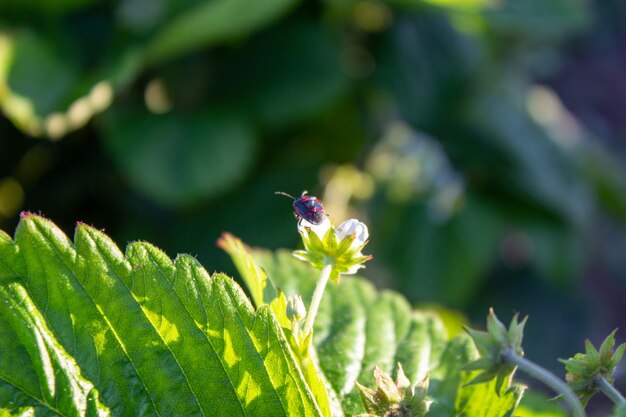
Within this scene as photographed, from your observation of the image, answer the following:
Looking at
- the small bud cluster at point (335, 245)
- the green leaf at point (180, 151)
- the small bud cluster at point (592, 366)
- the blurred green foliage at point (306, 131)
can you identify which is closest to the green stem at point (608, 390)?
the small bud cluster at point (592, 366)

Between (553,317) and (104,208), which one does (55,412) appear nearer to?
(104,208)

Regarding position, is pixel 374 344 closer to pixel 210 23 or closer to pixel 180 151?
pixel 210 23

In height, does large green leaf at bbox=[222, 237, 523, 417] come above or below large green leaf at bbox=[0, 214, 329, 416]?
below

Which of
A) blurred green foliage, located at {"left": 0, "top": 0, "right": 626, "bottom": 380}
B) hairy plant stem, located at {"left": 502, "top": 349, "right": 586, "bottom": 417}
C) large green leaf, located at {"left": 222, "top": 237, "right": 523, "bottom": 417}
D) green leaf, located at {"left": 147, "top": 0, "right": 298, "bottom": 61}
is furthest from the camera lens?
blurred green foliage, located at {"left": 0, "top": 0, "right": 626, "bottom": 380}

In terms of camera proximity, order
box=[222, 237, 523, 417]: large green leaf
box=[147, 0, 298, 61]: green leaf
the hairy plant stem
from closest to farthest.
A: the hairy plant stem, box=[222, 237, 523, 417]: large green leaf, box=[147, 0, 298, 61]: green leaf

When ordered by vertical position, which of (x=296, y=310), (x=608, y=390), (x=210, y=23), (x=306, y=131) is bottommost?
(x=608, y=390)

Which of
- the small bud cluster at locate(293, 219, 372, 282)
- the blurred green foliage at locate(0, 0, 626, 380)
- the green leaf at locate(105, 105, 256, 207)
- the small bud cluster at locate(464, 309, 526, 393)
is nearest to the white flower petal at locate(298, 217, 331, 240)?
the small bud cluster at locate(293, 219, 372, 282)

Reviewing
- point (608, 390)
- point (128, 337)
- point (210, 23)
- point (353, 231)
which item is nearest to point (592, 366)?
point (608, 390)

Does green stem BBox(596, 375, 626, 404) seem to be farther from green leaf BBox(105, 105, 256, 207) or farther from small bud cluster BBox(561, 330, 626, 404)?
green leaf BBox(105, 105, 256, 207)
